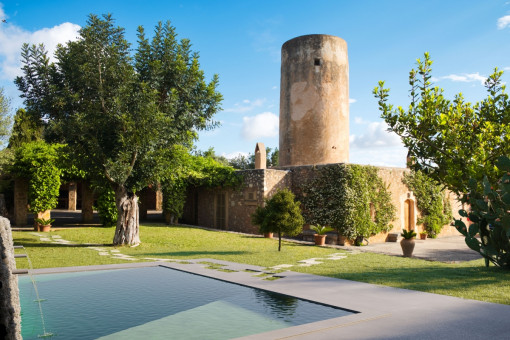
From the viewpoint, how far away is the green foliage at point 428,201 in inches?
806

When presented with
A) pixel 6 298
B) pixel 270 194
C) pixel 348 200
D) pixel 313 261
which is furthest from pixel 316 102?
pixel 6 298

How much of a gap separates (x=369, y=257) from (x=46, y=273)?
848cm

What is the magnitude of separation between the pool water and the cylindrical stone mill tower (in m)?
15.1

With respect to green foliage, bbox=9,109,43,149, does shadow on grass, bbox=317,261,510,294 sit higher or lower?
lower

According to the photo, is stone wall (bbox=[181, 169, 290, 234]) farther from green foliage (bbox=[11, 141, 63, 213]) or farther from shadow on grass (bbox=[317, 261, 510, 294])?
shadow on grass (bbox=[317, 261, 510, 294])

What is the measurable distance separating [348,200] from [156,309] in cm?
1205

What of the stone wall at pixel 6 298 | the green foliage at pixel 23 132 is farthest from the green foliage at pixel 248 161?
the stone wall at pixel 6 298

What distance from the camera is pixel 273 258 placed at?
11172 mm

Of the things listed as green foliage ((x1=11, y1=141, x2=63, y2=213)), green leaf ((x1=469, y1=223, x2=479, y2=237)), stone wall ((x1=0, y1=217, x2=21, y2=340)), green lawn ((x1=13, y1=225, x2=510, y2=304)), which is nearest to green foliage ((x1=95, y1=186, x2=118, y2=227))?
green lawn ((x1=13, y1=225, x2=510, y2=304))

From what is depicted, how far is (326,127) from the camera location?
21984 millimetres

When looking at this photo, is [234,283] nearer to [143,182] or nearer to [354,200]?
[143,182]

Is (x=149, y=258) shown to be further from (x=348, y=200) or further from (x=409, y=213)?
(x=409, y=213)

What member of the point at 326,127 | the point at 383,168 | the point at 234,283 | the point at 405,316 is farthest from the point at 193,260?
the point at 326,127

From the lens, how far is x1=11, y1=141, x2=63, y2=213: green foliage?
18.1m
